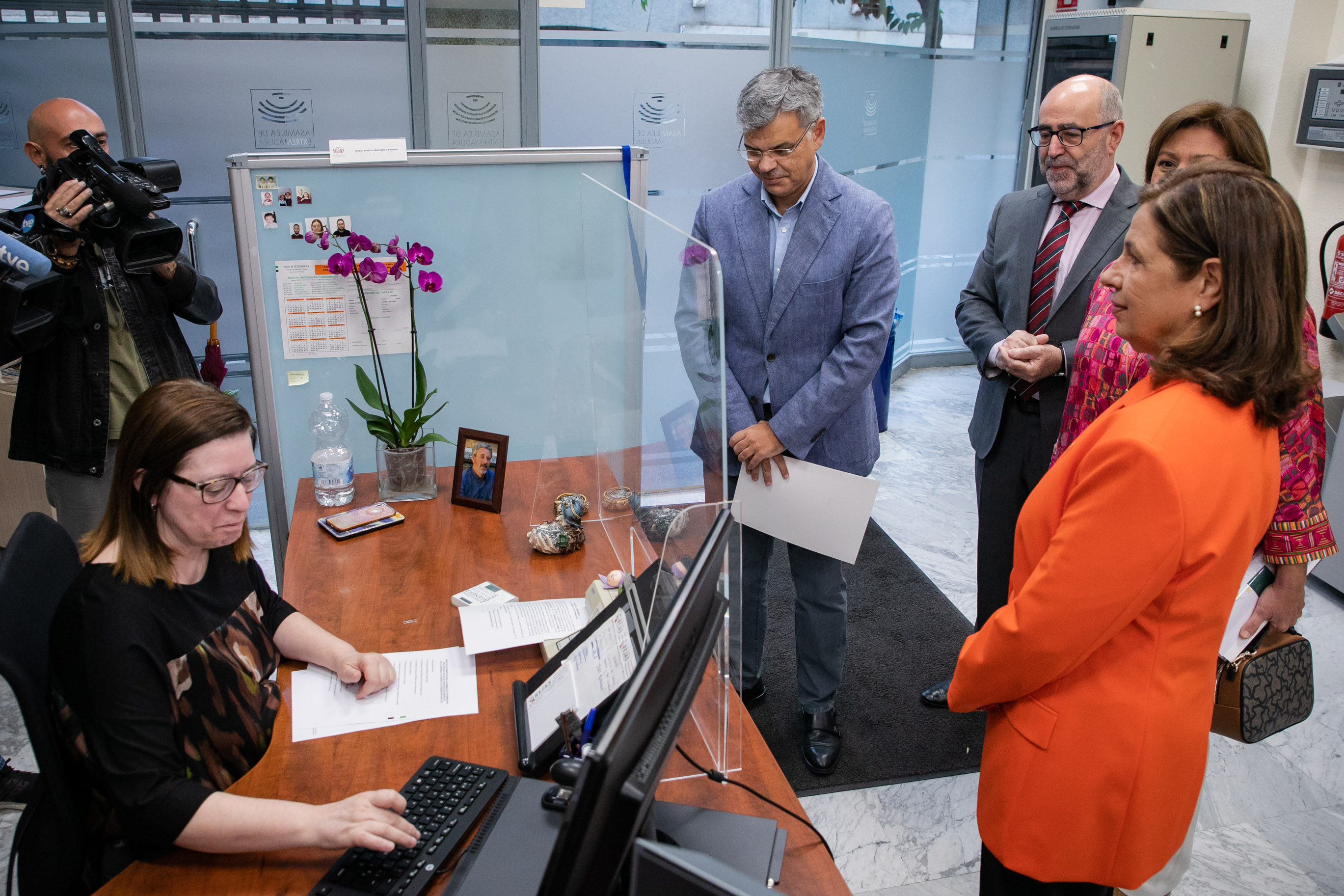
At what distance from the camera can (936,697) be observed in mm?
2645

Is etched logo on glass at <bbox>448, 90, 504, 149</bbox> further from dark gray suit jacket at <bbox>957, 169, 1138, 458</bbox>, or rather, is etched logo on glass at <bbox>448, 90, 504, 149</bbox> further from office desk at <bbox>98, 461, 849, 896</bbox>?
dark gray suit jacket at <bbox>957, 169, 1138, 458</bbox>

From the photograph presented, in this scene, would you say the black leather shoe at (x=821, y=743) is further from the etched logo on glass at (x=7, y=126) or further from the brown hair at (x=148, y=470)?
the etched logo on glass at (x=7, y=126)

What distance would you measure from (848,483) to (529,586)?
71 cm

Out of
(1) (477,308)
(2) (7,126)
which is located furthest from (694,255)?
(2) (7,126)

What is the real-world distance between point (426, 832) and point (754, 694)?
1498 millimetres

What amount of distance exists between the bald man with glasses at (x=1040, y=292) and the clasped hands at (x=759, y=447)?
0.55m

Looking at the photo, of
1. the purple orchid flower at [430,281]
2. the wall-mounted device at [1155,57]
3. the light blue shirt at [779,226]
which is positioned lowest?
the purple orchid flower at [430,281]

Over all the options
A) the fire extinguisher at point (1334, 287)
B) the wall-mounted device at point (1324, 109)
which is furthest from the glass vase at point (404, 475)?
the wall-mounted device at point (1324, 109)

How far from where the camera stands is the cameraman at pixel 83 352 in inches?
87.2

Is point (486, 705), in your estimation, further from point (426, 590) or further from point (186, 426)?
point (186, 426)

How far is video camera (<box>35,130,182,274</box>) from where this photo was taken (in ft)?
7.13

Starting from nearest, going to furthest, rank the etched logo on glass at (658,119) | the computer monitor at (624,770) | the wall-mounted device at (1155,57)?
the computer monitor at (624,770) < the wall-mounted device at (1155,57) < the etched logo on glass at (658,119)

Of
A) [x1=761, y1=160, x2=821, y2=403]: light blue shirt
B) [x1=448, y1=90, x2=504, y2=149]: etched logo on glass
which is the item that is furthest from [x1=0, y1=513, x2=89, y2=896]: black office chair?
[x1=448, y1=90, x2=504, y2=149]: etched logo on glass

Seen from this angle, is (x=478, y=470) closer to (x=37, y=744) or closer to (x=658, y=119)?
(x=37, y=744)
